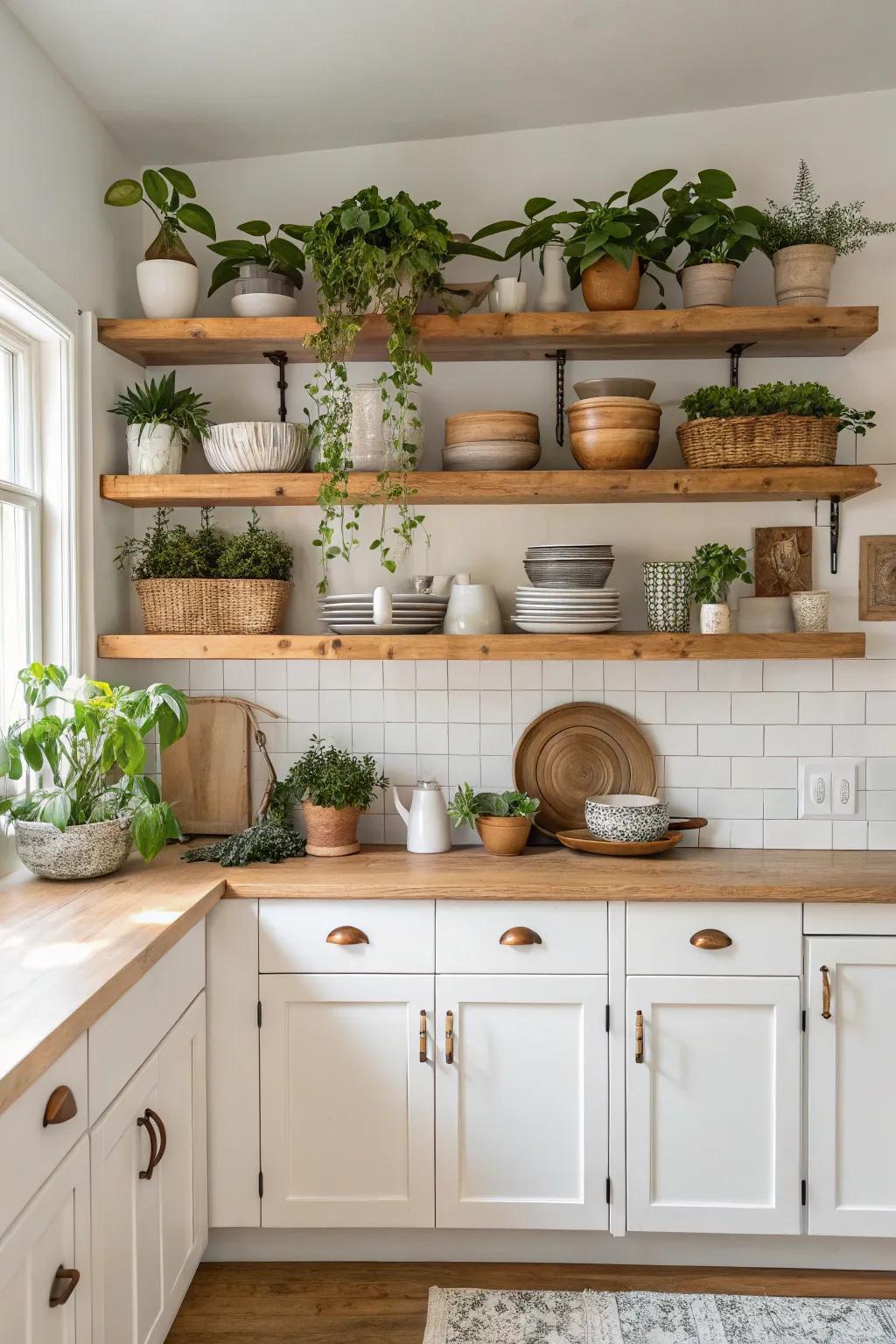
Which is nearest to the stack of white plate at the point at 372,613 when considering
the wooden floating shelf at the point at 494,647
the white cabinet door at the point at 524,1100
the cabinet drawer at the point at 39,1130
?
the wooden floating shelf at the point at 494,647

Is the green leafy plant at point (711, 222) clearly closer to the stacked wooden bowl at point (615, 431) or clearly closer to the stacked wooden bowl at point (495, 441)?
the stacked wooden bowl at point (615, 431)

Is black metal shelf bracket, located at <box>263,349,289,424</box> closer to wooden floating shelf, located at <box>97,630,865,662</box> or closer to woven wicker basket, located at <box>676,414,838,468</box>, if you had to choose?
wooden floating shelf, located at <box>97,630,865,662</box>

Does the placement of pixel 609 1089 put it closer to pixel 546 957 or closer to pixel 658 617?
pixel 546 957

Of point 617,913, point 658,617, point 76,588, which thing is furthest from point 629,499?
point 76,588

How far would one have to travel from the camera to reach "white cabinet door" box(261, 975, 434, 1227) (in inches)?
94.4

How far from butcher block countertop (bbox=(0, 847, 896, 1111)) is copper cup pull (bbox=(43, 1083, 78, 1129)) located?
141mm

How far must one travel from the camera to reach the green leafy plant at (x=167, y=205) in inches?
102

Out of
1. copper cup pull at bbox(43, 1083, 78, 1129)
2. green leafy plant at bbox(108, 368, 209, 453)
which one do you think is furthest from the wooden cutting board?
copper cup pull at bbox(43, 1083, 78, 1129)

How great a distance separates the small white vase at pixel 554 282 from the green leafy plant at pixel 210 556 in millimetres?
924

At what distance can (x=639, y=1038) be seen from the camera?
2377mm

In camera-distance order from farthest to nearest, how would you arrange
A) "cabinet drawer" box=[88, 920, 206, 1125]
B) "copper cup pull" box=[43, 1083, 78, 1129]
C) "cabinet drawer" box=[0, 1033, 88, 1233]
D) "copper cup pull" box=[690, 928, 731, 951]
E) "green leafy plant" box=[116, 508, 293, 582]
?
"green leafy plant" box=[116, 508, 293, 582] → "copper cup pull" box=[690, 928, 731, 951] → "cabinet drawer" box=[88, 920, 206, 1125] → "copper cup pull" box=[43, 1083, 78, 1129] → "cabinet drawer" box=[0, 1033, 88, 1233]

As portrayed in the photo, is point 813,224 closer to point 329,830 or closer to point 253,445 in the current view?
point 253,445

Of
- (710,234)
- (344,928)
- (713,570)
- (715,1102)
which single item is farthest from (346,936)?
(710,234)

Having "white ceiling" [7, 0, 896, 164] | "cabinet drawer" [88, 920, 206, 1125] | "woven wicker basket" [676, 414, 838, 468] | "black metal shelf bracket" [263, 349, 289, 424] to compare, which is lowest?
"cabinet drawer" [88, 920, 206, 1125]
